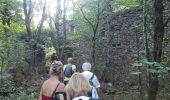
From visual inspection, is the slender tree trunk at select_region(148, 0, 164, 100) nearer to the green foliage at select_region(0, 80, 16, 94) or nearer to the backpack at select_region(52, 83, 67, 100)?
the backpack at select_region(52, 83, 67, 100)

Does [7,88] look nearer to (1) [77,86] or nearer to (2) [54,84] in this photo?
(2) [54,84]

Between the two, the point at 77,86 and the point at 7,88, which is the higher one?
the point at 77,86

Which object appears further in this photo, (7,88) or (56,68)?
(7,88)

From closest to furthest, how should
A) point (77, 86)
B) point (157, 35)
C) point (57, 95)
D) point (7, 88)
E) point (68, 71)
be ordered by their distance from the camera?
point (77, 86) → point (57, 95) → point (157, 35) → point (68, 71) → point (7, 88)

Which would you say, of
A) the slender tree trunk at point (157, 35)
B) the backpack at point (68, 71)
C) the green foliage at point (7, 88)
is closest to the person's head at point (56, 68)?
the slender tree trunk at point (157, 35)

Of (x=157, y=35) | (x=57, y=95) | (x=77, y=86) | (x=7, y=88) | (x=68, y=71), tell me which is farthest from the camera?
(x=7, y=88)

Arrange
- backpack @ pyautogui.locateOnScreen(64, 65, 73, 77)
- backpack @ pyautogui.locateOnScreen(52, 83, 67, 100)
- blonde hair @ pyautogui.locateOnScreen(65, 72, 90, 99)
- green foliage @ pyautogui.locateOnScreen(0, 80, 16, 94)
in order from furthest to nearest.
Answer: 1. green foliage @ pyautogui.locateOnScreen(0, 80, 16, 94)
2. backpack @ pyautogui.locateOnScreen(64, 65, 73, 77)
3. backpack @ pyautogui.locateOnScreen(52, 83, 67, 100)
4. blonde hair @ pyautogui.locateOnScreen(65, 72, 90, 99)

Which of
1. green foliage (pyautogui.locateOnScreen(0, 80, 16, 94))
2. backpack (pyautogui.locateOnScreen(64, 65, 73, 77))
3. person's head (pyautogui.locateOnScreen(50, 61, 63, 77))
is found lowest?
green foliage (pyautogui.locateOnScreen(0, 80, 16, 94))

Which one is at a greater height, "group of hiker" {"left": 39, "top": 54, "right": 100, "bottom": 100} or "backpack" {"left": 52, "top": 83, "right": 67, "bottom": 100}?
"group of hiker" {"left": 39, "top": 54, "right": 100, "bottom": 100}

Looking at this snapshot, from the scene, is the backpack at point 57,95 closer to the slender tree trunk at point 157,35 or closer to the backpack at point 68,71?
the slender tree trunk at point 157,35

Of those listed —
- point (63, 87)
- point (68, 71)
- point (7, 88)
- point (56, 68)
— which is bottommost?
point (7, 88)

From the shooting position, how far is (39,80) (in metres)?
17.9

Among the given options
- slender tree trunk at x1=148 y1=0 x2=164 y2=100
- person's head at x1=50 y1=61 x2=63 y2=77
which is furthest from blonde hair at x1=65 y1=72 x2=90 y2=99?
slender tree trunk at x1=148 y1=0 x2=164 y2=100

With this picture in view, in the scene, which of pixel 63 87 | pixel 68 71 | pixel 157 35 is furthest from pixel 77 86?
pixel 68 71
